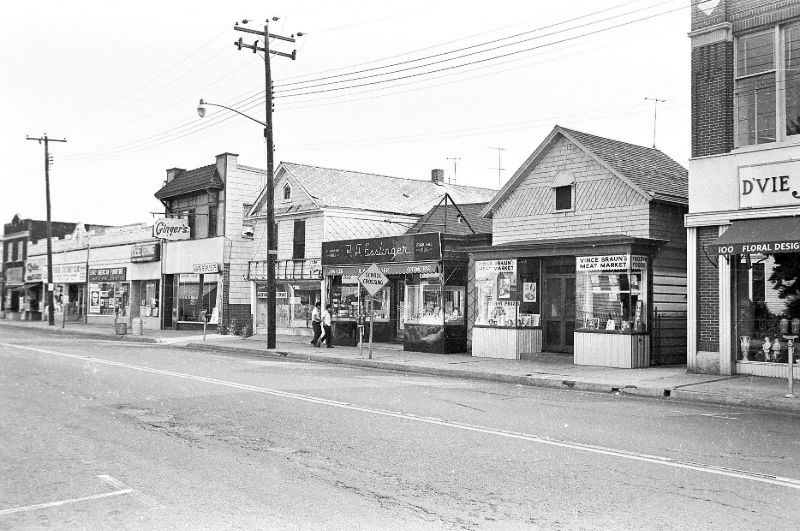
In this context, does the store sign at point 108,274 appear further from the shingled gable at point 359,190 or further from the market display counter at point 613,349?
the market display counter at point 613,349

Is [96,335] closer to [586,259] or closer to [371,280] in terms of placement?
[371,280]

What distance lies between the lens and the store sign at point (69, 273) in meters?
50.2

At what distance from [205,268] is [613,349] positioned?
23.4m

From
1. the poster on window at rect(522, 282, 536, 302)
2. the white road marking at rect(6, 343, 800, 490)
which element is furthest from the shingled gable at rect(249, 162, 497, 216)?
the white road marking at rect(6, 343, 800, 490)

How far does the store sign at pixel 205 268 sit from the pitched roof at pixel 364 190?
4.75 meters

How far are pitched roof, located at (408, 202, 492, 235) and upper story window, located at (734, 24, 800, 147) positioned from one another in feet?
39.4

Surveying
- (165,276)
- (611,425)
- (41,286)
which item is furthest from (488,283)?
(41,286)

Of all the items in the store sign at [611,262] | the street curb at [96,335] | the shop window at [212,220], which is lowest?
the street curb at [96,335]

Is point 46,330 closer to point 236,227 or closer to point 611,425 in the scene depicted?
point 236,227

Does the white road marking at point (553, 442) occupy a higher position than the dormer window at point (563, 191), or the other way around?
the dormer window at point (563, 191)

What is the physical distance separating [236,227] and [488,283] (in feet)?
59.1

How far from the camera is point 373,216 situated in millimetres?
31469

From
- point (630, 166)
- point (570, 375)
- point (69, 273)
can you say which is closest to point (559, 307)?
point (630, 166)

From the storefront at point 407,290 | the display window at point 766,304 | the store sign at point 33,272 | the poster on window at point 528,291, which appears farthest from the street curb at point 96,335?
the display window at point 766,304
